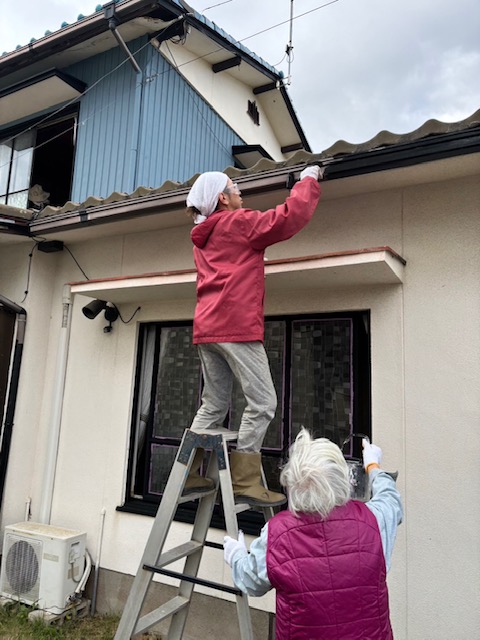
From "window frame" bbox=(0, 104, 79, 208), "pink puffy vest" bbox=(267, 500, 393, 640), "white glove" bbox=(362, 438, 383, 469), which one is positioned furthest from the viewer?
"window frame" bbox=(0, 104, 79, 208)

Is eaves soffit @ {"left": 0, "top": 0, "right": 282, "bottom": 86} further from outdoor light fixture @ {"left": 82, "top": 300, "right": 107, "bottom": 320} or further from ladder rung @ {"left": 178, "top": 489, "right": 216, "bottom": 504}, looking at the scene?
ladder rung @ {"left": 178, "top": 489, "right": 216, "bottom": 504}

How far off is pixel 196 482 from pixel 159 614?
24.9 inches

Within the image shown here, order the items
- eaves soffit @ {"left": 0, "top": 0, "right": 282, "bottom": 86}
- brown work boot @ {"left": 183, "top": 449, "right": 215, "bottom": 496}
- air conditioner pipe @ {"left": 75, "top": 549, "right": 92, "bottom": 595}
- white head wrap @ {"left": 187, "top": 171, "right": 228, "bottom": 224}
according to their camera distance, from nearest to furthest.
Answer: brown work boot @ {"left": 183, "top": 449, "right": 215, "bottom": 496} < white head wrap @ {"left": 187, "top": 171, "right": 228, "bottom": 224} < air conditioner pipe @ {"left": 75, "top": 549, "right": 92, "bottom": 595} < eaves soffit @ {"left": 0, "top": 0, "right": 282, "bottom": 86}

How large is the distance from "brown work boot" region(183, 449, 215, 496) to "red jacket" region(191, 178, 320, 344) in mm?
630

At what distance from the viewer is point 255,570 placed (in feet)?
5.69

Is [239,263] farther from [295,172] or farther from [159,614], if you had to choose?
[159,614]

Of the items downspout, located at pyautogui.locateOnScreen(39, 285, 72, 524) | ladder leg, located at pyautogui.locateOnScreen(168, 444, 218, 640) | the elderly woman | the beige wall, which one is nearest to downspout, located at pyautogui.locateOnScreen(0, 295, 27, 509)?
downspout, located at pyautogui.locateOnScreen(39, 285, 72, 524)

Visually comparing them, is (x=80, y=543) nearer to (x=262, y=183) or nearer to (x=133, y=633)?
(x=133, y=633)

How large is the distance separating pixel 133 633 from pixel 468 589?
5.86ft

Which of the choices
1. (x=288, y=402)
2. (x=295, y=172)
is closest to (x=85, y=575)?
(x=288, y=402)

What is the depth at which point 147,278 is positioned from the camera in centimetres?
346

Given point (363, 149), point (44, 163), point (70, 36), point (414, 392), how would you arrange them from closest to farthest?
point (363, 149), point (414, 392), point (70, 36), point (44, 163)

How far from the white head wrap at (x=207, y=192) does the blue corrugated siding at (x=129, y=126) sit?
3.46 metres

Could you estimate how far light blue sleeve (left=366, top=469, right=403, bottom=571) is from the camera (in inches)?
69.0
